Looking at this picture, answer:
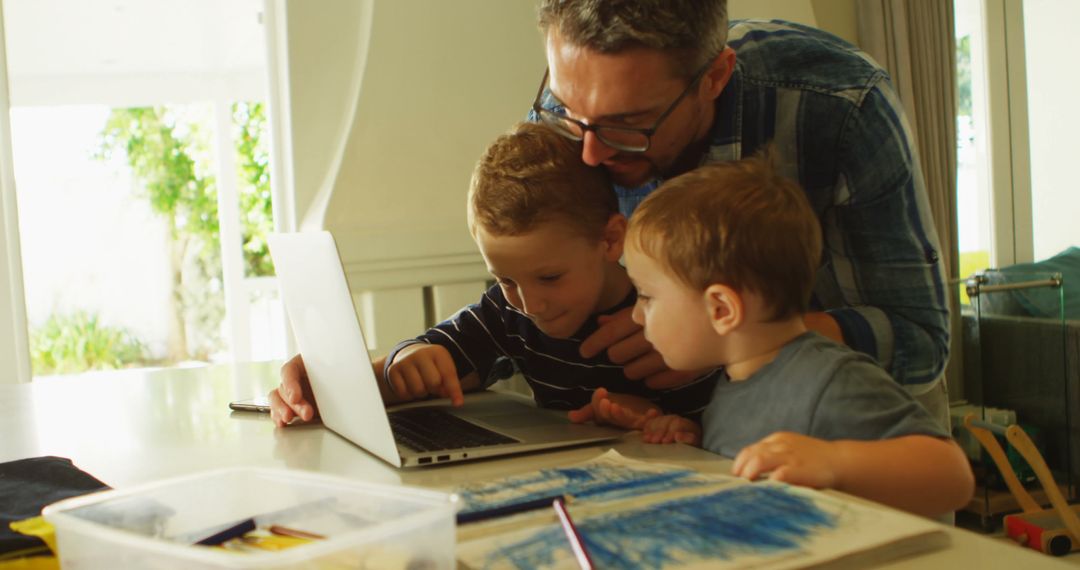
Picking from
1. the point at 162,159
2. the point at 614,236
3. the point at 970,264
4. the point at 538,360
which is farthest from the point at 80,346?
the point at 614,236

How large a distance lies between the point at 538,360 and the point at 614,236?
0.76 ft

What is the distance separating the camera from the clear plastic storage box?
51 centimetres

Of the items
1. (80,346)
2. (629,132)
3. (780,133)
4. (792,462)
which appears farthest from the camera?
(80,346)

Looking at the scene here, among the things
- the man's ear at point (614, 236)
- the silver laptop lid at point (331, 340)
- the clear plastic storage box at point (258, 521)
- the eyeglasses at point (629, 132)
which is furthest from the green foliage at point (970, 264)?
the clear plastic storage box at point (258, 521)

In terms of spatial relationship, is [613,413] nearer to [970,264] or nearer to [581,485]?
[581,485]

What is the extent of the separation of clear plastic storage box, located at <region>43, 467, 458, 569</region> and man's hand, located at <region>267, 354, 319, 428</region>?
0.58 metres

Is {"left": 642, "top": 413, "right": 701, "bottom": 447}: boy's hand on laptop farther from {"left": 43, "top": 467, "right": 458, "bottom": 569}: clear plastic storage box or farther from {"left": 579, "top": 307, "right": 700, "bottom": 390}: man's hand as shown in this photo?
{"left": 43, "top": 467, "right": 458, "bottom": 569}: clear plastic storage box

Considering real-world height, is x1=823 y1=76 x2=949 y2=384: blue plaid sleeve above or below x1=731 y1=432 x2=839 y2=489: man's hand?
above

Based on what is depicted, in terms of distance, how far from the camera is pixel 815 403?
927mm

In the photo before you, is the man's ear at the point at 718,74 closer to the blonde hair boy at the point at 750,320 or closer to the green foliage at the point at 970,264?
the blonde hair boy at the point at 750,320

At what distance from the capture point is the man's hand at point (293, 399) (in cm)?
124

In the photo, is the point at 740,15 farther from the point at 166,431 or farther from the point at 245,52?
the point at 245,52

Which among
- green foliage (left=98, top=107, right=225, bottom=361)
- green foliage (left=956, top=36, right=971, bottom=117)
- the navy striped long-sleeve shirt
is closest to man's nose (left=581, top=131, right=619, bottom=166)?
the navy striped long-sleeve shirt

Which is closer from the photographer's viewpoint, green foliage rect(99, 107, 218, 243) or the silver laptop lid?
the silver laptop lid
